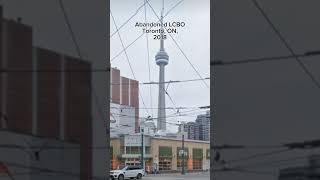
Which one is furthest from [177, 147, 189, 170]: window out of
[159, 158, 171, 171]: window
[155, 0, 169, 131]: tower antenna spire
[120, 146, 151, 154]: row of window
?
[120, 146, 151, 154]: row of window

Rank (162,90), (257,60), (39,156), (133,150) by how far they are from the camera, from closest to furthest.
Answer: (257,60), (39,156), (162,90), (133,150)

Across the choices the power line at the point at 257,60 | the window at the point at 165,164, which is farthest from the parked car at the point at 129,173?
the power line at the point at 257,60

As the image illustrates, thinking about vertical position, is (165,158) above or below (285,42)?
below

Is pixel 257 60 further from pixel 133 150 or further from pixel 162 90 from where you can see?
pixel 133 150

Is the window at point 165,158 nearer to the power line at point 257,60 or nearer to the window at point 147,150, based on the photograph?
the window at point 147,150

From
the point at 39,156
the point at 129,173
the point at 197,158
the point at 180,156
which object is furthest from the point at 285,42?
the point at 197,158

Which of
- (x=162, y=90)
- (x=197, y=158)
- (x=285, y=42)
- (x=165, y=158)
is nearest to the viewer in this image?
(x=285, y=42)

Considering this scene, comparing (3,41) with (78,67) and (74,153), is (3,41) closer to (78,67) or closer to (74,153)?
(78,67)

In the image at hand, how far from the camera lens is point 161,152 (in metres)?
41.6

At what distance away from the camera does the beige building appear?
3956 centimetres

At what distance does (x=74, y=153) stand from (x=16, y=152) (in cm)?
62

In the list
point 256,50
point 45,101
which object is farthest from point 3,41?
point 256,50

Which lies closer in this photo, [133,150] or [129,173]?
[129,173]

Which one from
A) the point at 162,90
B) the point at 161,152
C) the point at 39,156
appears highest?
the point at 162,90
